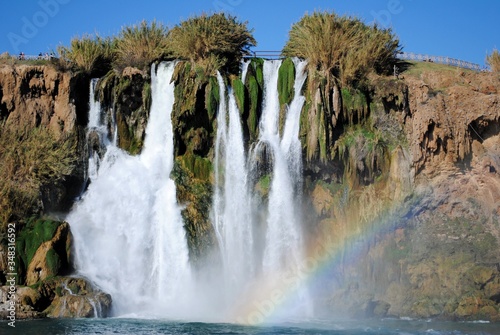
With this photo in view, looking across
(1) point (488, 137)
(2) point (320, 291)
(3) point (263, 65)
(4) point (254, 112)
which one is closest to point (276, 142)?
(4) point (254, 112)

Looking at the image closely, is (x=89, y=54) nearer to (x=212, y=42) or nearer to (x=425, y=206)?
(x=212, y=42)

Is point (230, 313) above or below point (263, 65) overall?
below

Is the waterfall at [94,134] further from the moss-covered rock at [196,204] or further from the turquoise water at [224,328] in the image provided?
the turquoise water at [224,328]

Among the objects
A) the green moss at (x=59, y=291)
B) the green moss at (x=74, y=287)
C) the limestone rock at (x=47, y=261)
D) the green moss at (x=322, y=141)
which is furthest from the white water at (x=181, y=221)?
the green moss at (x=59, y=291)

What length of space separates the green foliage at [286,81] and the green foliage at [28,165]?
10.2 metres

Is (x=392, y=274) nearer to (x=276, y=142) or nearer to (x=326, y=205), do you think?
(x=326, y=205)

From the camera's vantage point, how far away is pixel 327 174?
1401 inches

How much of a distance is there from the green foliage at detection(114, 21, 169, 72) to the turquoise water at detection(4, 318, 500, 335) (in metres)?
14.7

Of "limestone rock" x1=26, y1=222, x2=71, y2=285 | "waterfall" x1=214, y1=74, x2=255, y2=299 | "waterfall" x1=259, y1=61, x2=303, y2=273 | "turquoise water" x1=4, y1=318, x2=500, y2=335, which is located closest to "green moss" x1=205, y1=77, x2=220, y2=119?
"waterfall" x1=214, y1=74, x2=255, y2=299

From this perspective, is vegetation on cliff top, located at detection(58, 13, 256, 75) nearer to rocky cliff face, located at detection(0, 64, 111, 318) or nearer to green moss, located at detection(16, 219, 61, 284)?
rocky cliff face, located at detection(0, 64, 111, 318)

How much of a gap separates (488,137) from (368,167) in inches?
231

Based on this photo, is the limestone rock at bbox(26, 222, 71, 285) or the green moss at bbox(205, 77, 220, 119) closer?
the limestone rock at bbox(26, 222, 71, 285)

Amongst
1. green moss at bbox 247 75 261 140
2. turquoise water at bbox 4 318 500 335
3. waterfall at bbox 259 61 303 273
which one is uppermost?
green moss at bbox 247 75 261 140

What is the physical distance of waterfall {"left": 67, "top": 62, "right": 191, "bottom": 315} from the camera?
32594 mm
